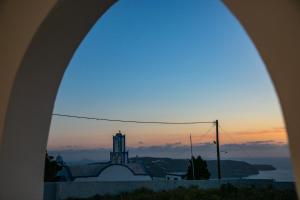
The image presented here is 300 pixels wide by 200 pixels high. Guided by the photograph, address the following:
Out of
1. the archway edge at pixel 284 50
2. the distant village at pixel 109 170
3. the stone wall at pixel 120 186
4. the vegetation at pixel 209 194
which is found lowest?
the vegetation at pixel 209 194

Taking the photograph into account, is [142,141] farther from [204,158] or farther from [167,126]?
[204,158]

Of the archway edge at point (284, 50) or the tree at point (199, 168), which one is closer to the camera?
the archway edge at point (284, 50)

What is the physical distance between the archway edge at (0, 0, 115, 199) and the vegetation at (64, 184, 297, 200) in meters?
7.15

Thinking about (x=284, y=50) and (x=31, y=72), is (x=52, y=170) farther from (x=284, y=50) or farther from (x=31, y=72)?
(x=284, y=50)

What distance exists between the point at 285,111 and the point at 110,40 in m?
6.18

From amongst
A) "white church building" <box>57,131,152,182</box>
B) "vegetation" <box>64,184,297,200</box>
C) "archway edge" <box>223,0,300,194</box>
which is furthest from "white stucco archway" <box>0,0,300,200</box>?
"white church building" <box>57,131,152,182</box>

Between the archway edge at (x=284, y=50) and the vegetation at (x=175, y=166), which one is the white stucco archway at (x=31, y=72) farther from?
the vegetation at (x=175, y=166)

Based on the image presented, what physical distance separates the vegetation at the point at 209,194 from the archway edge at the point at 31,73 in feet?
23.5

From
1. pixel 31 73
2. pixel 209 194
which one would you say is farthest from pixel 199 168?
pixel 31 73

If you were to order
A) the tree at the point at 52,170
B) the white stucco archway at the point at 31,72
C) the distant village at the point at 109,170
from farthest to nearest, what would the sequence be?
the distant village at the point at 109,170, the tree at the point at 52,170, the white stucco archway at the point at 31,72

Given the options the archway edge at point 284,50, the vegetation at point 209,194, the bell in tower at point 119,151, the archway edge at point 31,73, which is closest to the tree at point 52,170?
the bell in tower at point 119,151

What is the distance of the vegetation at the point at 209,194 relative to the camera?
9000mm

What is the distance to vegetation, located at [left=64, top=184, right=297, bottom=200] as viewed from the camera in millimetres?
9000

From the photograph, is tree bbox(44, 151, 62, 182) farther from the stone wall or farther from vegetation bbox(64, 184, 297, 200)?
vegetation bbox(64, 184, 297, 200)
